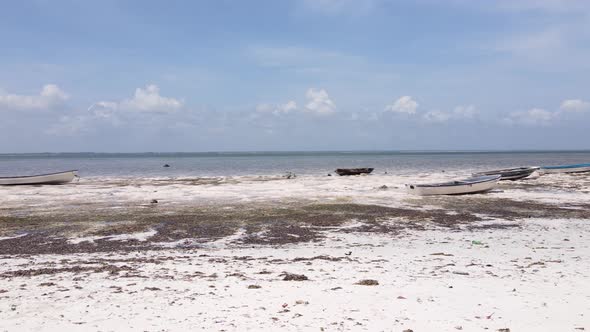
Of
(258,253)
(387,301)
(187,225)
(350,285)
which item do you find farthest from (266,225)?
(387,301)

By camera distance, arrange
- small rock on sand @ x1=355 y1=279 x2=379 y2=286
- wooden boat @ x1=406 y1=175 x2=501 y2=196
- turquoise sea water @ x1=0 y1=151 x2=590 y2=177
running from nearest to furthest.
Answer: small rock on sand @ x1=355 y1=279 x2=379 y2=286 → wooden boat @ x1=406 y1=175 x2=501 y2=196 → turquoise sea water @ x1=0 y1=151 x2=590 y2=177

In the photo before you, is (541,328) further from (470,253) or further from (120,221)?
(120,221)

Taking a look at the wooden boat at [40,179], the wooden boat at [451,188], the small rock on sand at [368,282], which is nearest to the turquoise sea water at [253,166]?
the wooden boat at [40,179]

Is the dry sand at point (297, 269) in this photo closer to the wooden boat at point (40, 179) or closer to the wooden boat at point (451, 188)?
the wooden boat at point (451, 188)

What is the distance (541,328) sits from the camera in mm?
6438

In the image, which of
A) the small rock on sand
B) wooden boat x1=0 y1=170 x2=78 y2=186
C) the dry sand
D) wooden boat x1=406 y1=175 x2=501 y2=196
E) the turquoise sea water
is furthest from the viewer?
the turquoise sea water

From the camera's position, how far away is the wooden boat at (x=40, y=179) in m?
37.4

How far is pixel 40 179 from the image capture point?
38.1 m

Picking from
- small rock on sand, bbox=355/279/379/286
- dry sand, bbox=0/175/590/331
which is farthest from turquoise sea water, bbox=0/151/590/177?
small rock on sand, bbox=355/279/379/286

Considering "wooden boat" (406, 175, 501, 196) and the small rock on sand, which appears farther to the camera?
"wooden boat" (406, 175, 501, 196)

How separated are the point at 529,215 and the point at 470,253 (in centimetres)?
852

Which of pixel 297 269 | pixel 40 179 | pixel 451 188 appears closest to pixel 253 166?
pixel 40 179

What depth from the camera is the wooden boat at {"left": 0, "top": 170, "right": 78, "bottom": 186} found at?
37.4 meters

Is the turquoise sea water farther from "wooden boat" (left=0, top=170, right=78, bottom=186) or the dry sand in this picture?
the dry sand
